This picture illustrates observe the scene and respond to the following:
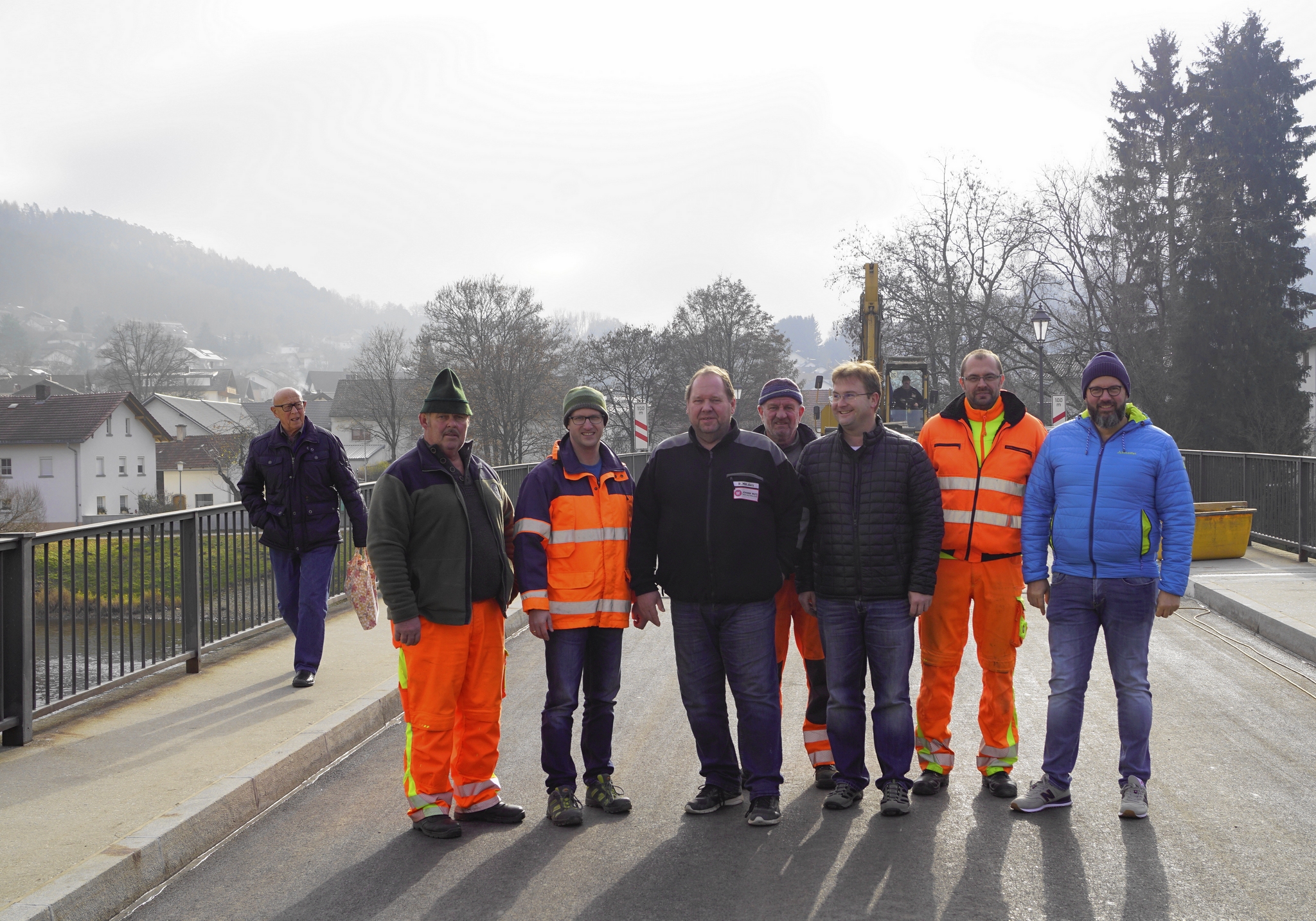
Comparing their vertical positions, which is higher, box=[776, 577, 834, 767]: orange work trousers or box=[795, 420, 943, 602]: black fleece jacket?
box=[795, 420, 943, 602]: black fleece jacket

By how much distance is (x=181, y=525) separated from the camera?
7613 mm

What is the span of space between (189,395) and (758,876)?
11795 cm

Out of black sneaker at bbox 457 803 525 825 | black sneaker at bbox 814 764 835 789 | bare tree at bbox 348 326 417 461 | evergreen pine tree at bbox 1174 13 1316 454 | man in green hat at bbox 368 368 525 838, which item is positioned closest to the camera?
man in green hat at bbox 368 368 525 838

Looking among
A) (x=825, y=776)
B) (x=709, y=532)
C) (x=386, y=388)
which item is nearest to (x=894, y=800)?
(x=825, y=776)

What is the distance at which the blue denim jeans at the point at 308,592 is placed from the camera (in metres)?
7.02

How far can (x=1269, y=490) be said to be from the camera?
533 inches

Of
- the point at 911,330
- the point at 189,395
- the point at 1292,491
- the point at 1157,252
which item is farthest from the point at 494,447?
the point at 189,395

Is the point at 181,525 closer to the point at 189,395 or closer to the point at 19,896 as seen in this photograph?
the point at 19,896

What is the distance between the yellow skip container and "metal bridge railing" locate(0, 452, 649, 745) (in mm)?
10414

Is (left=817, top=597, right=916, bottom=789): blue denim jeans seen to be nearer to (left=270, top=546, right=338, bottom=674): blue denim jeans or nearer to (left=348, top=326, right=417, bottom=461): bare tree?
(left=270, top=546, right=338, bottom=674): blue denim jeans

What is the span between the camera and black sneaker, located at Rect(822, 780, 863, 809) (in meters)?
4.76

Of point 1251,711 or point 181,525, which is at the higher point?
point 181,525

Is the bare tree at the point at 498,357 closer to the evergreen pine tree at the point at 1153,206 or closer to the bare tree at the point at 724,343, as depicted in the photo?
the bare tree at the point at 724,343

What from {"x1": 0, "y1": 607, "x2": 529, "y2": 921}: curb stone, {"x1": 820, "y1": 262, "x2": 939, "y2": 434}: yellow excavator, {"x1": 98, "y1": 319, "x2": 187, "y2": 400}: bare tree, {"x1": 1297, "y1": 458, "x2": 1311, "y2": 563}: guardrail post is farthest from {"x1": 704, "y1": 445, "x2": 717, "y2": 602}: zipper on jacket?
{"x1": 98, "y1": 319, "x2": 187, "y2": 400}: bare tree
